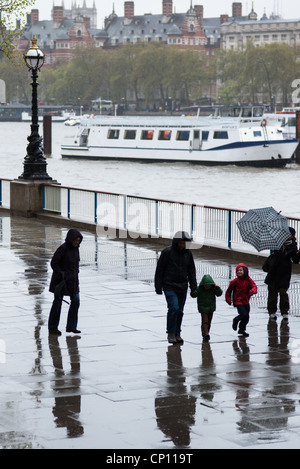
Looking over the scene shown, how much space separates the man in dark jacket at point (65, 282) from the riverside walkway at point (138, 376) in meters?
0.19

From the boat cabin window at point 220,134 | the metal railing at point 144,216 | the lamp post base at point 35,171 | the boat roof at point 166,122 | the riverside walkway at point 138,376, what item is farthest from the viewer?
the boat roof at point 166,122

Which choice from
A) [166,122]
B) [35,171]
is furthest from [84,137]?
[35,171]

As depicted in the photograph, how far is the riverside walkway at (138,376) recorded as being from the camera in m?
8.24

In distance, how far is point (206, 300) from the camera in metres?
12.1

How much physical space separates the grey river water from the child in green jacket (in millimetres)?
30579

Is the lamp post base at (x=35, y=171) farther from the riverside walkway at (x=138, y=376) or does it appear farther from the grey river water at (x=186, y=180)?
the grey river water at (x=186, y=180)

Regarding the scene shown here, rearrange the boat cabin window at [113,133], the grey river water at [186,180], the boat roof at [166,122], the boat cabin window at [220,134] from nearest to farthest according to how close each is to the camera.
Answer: the grey river water at [186,180] → the boat cabin window at [220,134] → the boat roof at [166,122] → the boat cabin window at [113,133]

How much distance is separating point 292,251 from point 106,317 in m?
2.59

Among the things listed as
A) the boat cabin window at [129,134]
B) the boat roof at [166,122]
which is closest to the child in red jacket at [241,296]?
the boat roof at [166,122]

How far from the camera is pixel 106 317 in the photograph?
13.3 metres

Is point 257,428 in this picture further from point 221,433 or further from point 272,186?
point 272,186

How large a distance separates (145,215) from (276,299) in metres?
9.59

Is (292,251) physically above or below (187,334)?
above

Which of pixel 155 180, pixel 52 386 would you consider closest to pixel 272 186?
pixel 155 180
